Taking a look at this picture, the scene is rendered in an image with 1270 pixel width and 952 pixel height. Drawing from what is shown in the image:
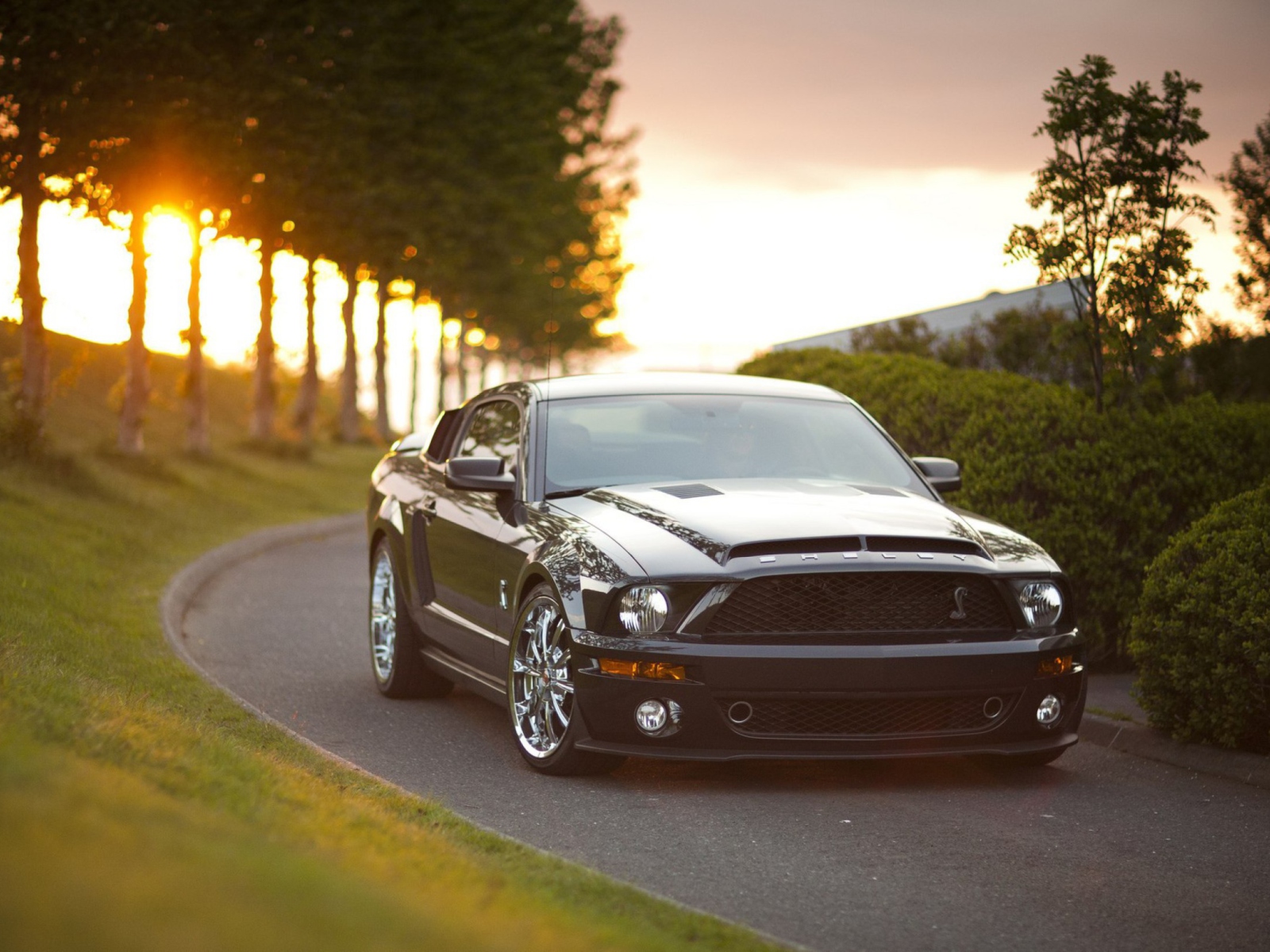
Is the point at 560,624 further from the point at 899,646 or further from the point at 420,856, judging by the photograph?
the point at 420,856

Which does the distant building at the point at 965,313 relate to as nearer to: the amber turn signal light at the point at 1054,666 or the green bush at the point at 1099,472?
the green bush at the point at 1099,472

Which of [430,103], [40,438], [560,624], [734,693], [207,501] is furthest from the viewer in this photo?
[430,103]

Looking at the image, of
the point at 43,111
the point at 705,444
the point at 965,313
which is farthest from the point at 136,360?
the point at 705,444

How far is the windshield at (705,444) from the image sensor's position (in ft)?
26.8

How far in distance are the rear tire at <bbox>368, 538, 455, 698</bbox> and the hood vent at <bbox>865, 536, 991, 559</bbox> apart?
329 centimetres

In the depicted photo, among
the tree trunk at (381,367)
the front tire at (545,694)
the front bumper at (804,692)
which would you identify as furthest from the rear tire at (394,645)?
the tree trunk at (381,367)

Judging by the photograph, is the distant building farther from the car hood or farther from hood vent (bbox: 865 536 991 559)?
hood vent (bbox: 865 536 991 559)

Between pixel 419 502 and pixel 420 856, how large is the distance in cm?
468

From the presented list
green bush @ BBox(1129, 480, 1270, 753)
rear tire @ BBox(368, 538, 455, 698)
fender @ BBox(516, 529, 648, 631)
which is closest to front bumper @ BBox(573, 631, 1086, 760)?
fender @ BBox(516, 529, 648, 631)

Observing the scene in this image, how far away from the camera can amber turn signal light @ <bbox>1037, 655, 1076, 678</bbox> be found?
705 centimetres

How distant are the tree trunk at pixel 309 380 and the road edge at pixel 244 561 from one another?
1141 centimetres

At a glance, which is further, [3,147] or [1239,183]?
[1239,183]

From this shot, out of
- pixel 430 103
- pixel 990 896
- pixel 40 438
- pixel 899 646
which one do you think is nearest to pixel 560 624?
pixel 899 646

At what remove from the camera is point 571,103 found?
4381 centimetres
